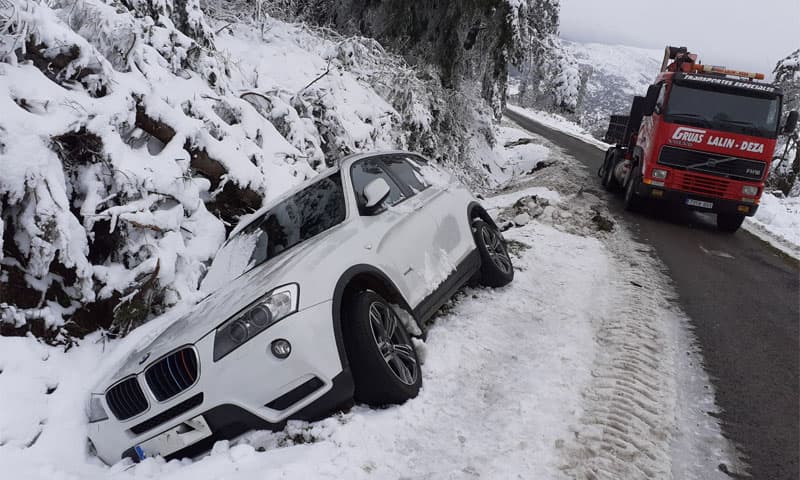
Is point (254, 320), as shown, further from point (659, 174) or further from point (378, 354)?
point (659, 174)

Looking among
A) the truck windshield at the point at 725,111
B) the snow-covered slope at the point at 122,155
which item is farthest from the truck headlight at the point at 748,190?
the snow-covered slope at the point at 122,155

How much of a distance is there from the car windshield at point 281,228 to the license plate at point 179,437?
1.36 m

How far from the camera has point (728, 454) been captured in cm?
332

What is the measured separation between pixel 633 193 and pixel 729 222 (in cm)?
178

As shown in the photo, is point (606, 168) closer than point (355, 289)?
No

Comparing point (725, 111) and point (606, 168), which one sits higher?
point (725, 111)

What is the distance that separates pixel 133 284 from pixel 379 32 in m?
9.72

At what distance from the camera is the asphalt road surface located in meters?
3.55

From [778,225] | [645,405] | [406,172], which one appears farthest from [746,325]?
[778,225]

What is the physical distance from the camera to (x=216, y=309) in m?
3.45

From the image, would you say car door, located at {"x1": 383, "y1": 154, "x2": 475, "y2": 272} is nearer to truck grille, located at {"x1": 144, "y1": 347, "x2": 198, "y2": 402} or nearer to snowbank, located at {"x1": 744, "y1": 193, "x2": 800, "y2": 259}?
truck grille, located at {"x1": 144, "y1": 347, "x2": 198, "y2": 402}

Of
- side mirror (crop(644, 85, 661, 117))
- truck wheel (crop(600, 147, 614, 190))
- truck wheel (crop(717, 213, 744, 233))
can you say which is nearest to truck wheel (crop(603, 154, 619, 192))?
truck wheel (crop(600, 147, 614, 190))

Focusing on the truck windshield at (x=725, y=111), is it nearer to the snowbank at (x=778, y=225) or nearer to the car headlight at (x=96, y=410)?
the snowbank at (x=778, y=225)

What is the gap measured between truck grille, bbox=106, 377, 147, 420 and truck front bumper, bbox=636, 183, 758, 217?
30.7 ft
